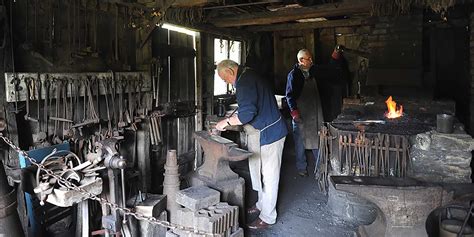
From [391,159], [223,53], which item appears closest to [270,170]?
[391,159]

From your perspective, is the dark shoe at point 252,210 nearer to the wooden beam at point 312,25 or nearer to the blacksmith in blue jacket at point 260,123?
the blacksmith in blue jacket at point 260,123

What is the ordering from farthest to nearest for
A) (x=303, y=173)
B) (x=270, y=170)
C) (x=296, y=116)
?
(x=303, y=173), (x=296, y=116), (x=270, y=170)

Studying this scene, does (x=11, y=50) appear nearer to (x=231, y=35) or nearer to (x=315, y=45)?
Result: (x=231, y=35)

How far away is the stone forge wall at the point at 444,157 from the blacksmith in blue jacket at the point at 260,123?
1.37 meters

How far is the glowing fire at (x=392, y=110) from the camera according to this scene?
16.9 ft

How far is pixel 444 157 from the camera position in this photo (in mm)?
3383

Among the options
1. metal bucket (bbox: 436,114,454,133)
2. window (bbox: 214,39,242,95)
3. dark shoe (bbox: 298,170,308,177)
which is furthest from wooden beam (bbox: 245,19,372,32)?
metal bucket (bbox: 436,114,454,133)

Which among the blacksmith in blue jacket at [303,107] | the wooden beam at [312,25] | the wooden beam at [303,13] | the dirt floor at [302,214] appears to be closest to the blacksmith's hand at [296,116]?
the blacksmith in blue jacket at [303,107]

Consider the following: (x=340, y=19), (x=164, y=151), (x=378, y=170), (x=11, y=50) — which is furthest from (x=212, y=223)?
(x=340, y=19)

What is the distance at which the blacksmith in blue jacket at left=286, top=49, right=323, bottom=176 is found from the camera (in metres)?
6.03

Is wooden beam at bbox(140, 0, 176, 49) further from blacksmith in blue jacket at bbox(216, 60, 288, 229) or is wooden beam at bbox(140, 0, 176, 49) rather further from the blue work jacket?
the blue work jacket

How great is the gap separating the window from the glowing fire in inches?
127

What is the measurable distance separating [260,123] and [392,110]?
2.33m

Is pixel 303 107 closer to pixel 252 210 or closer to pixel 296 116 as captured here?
pixel 296 116
